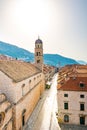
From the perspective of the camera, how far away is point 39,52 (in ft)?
216

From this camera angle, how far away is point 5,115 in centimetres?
2556

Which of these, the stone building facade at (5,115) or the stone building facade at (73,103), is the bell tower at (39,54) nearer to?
the stone building facade at (73,103)

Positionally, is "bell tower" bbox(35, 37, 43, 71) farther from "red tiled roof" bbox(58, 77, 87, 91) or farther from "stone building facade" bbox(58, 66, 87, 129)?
"stone building facade" bbox(58, 66, 87, 129)

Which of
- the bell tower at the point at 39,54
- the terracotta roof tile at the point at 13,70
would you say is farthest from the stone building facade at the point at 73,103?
the bell tower at the point at 39,54

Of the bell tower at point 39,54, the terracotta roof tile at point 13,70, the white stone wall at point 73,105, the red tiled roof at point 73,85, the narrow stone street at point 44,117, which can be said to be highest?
the bell tower at point 39,54

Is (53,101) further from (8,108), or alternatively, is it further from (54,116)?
(8,108)

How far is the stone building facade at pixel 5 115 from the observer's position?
24.7 m

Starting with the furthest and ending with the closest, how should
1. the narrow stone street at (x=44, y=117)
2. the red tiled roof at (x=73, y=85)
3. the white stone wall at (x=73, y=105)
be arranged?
the red tiled roof at (x=73, y=85), the white stone wall at (x=73, y=105), the narrow stone street at (x=44, y=117)

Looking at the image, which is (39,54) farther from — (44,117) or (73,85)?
(73,85)

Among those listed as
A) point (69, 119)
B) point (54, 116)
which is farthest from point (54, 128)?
point (54, 116)

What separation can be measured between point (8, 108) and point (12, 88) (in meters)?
3.93

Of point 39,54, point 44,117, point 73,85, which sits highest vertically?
point 39,54

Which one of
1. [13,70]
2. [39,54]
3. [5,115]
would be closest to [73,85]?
[13,70]

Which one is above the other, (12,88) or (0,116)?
(12,88)
